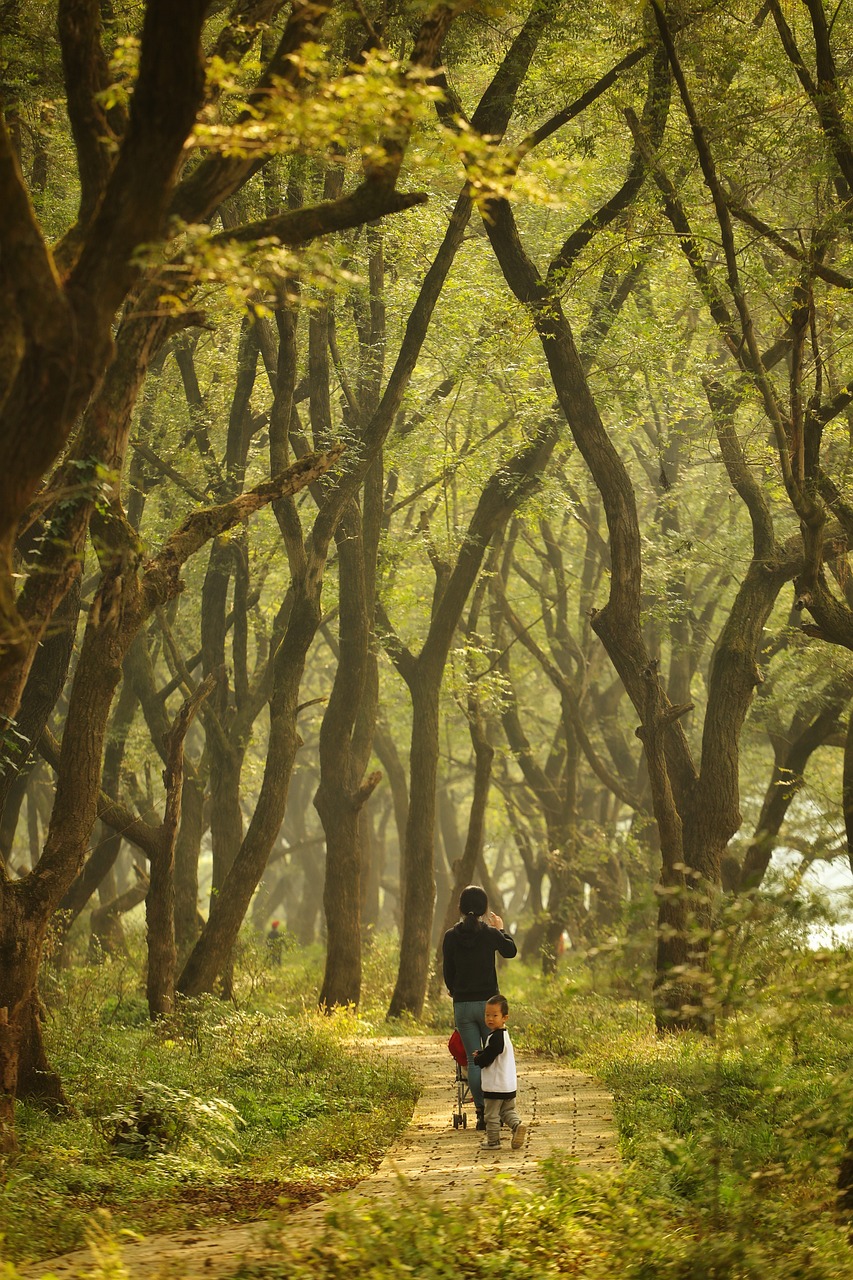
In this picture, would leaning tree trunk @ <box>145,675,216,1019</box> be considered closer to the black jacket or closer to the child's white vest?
the black jacket

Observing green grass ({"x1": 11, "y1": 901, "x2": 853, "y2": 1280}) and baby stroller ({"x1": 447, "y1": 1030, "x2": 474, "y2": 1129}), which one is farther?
baby stroller ({"x1": 447, "y1": 1030, "x2": 474, "y2": 1129})

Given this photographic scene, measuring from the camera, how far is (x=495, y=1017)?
358 inches

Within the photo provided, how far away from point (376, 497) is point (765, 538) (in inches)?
230

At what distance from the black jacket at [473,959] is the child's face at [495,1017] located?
0.58 metres

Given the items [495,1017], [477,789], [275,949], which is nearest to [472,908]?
[495,1017]

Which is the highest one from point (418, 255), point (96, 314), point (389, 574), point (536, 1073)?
point (418, 255)

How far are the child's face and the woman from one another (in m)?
0.49

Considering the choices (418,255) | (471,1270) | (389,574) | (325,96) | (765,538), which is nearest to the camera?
(471,1270)

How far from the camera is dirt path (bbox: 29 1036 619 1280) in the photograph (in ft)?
19.2

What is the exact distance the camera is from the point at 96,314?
5758 millimetres

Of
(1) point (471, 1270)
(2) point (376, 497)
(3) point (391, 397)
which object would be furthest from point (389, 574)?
(1) point (471, 1270)

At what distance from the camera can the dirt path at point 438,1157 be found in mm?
5852

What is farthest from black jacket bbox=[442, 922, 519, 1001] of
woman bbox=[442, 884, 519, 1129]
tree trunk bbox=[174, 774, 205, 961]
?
tree trunk bbox=[174, 774, 205, 961]

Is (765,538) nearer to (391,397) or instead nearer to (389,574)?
(391,397)
